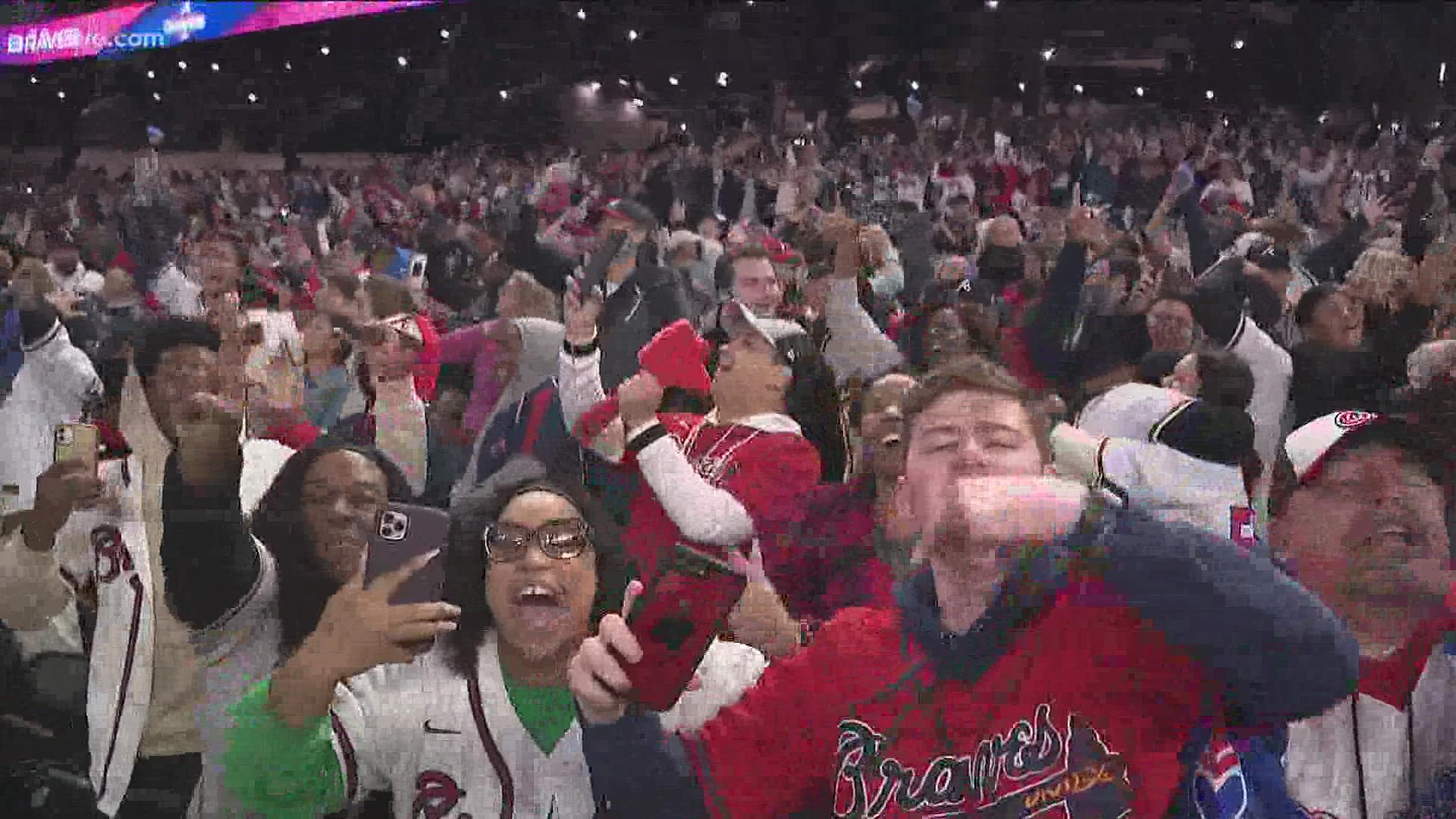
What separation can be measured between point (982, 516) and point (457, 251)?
6.89 metres

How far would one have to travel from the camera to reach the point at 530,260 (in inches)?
261

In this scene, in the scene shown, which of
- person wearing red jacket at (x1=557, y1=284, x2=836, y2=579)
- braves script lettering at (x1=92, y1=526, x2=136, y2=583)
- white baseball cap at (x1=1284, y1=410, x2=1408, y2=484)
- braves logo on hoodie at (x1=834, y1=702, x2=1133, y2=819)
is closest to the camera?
braves logo on hoodie at (x1=834, y1=702, x2=1133, y2=819)

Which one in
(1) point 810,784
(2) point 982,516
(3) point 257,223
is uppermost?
(2) point 982,516

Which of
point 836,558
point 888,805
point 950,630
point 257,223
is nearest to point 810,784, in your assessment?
point 888,805

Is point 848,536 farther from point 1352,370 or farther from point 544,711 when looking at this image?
point 1352,370

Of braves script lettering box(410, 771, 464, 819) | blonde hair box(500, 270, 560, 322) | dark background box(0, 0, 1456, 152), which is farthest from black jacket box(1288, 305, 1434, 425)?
dark background box(0, 0, 1456, 152)

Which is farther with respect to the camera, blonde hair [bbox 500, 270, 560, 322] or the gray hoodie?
blonde hair [bbox 500, 270, 560, 322]

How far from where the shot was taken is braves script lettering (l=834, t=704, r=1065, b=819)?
63.5 inches

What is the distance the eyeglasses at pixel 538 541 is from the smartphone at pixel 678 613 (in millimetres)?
740

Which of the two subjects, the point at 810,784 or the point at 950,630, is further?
the point at 810,784

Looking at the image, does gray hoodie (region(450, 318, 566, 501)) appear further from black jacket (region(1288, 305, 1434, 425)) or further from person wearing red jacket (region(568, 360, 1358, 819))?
person wearing red jacket (region(568, 360, 1358, 819))

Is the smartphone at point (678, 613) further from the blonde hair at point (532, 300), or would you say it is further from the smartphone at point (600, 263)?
the blonde hair at point (532, 300)

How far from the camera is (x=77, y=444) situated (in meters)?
2.69

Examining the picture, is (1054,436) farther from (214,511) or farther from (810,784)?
(214,511)
